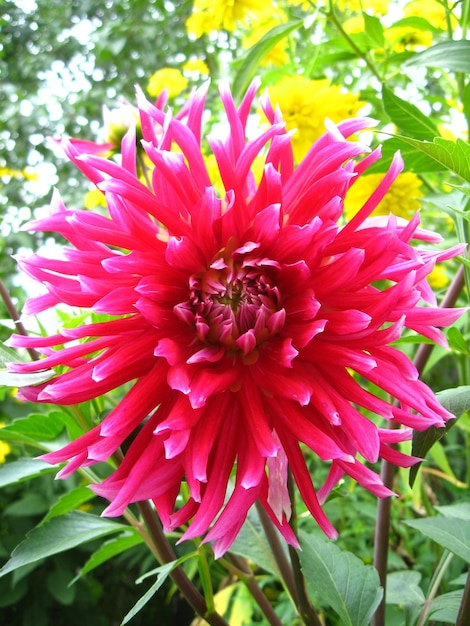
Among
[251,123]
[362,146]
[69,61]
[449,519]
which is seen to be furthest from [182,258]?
[69,61]

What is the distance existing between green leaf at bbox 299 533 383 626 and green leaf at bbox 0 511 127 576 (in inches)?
6.5

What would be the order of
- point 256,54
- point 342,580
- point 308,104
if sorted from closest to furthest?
point 342,580
point 256,54
point 308,104

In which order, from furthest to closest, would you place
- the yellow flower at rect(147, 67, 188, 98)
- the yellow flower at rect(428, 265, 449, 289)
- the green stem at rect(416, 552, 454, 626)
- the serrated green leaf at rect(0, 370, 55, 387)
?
the yellow flower at rect(147, 67, 188, 98) < the yellow flower at rect(428, 265, 449, 289) < the green stem at rect(416, 552, 454, 626) < the serrated green leaf at rect(0, 370, 55, 387)

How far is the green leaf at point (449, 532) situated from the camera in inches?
18.3

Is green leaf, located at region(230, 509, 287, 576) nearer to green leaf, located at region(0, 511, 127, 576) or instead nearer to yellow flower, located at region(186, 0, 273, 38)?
green leaf, located at region(0, 511, 127, 576)

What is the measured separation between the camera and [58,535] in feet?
1.73

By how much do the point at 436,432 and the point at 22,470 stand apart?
1.15 ft

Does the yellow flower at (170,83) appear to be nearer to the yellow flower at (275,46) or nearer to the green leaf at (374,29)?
the yellow flower at (275,46)

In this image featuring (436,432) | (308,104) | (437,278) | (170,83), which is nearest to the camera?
(436,432)

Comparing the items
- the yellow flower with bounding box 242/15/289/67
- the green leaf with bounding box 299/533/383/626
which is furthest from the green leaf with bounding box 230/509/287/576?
the yellow flower with bounding box 242/15/289/67

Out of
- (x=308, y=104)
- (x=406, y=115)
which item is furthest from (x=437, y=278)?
(x=406, y=115)

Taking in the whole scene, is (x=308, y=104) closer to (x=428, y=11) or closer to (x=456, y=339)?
(x=428, y=11)

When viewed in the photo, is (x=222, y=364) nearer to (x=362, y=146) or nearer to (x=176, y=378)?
(x=176, y=378)

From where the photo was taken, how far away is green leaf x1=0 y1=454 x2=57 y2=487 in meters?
0.51
